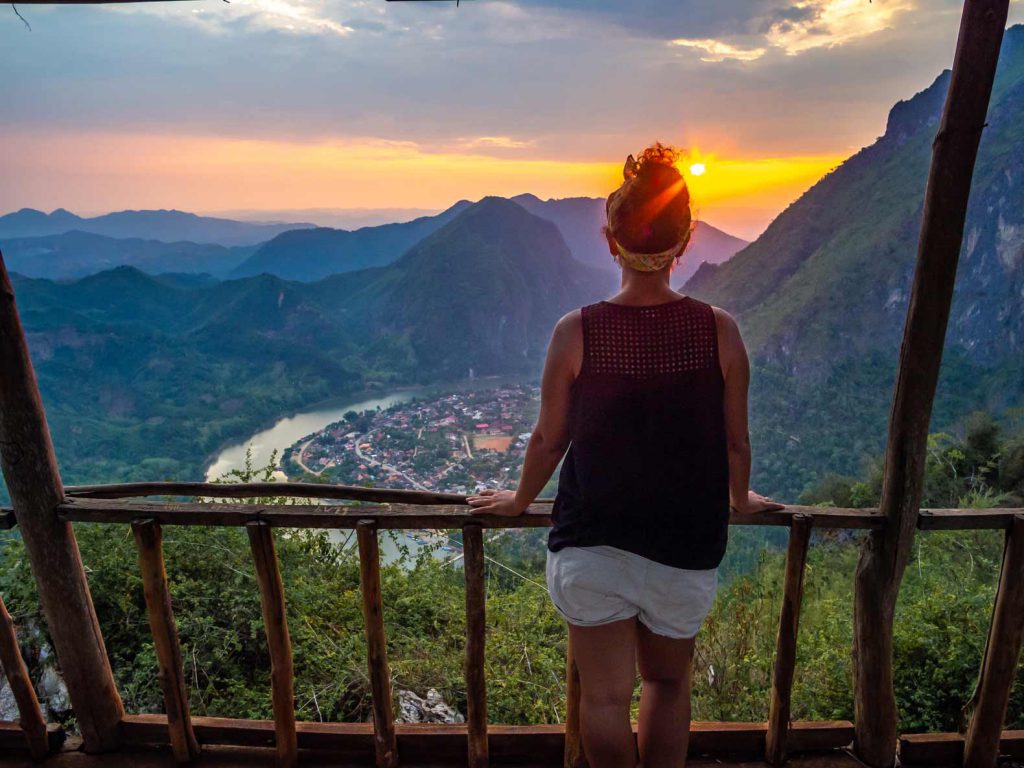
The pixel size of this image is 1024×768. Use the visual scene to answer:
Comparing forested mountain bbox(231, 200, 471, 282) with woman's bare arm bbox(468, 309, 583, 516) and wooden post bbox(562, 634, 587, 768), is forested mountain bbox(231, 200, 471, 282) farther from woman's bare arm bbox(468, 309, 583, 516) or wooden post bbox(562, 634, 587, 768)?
woman's bare arm bbox(468, 309, 583, 516)

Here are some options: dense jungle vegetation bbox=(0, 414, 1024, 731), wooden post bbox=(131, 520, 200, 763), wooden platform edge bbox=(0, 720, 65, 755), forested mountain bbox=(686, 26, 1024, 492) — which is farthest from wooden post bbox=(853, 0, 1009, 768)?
forested mountain bbox=(686, 26, 1024, 492)

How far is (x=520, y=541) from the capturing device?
767 centimetres

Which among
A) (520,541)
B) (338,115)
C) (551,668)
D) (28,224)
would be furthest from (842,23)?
(28,224)

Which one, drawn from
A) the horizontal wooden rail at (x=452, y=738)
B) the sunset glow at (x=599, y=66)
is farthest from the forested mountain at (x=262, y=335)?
the horizontal wooden rail at (x=452, y=738)

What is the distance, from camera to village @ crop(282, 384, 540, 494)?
26.3ft

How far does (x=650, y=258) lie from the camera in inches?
53.2

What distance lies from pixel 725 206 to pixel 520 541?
19.9 feet

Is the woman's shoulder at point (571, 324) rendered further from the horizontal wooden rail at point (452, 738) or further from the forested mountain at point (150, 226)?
the forested mountain at point (150, 226)

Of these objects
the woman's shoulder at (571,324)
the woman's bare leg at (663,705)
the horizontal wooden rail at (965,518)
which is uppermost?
the woman's shoulder at (571,324)

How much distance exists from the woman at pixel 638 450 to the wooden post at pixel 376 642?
66cm

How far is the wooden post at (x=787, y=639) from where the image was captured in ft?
6.46

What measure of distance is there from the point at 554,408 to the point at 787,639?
125 centimetres

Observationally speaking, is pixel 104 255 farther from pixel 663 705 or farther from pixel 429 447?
pixel 663 705

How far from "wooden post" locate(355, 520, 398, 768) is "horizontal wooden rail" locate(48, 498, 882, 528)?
64mm
